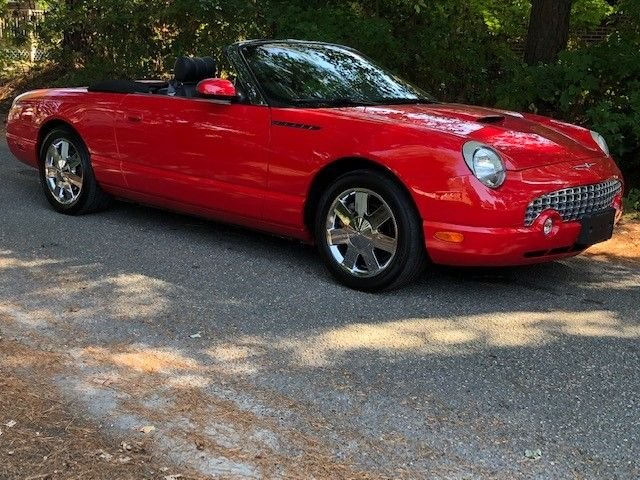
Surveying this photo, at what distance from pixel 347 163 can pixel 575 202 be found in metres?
1.41

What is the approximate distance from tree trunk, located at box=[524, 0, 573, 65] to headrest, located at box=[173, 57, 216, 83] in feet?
14.9

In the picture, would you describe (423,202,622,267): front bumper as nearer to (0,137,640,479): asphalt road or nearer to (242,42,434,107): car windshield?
(0,137,640,479): asphalt road

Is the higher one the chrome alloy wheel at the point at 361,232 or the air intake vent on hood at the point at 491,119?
the air intake vent on hood at the point at 491,119

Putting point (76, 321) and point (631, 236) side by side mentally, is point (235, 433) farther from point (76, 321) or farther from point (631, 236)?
point (631, 236)

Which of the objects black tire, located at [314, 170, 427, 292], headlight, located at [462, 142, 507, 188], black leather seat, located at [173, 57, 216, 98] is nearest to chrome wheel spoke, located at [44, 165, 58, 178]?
black leather seat, located at [173, 57, 216, 98]

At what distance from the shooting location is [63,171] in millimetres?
6859

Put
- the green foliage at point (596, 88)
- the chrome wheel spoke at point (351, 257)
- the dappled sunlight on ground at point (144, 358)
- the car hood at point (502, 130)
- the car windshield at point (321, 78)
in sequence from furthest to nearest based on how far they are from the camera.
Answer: the green foliage at point (596, 88) < the car windshield at point (321, 78) < the chrome wheel spoke at point (351, 257) < the car hood at point (502, 130) < the dappled sunlight on ground at point (144, 358)

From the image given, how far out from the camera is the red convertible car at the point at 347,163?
4.52m

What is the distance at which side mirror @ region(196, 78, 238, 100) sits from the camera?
540cm

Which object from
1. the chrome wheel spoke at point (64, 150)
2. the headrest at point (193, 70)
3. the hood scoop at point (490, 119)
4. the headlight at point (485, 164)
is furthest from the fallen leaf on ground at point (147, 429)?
the chrome wheel spoke at point (64, 150)

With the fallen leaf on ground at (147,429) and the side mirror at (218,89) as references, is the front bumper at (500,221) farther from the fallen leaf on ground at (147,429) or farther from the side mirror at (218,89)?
the fallen leaf on ground at (147,429)

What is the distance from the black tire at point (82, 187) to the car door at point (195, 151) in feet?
1.76

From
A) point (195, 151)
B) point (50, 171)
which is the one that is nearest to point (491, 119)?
point (195, 151)

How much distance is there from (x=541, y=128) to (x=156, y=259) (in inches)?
111
